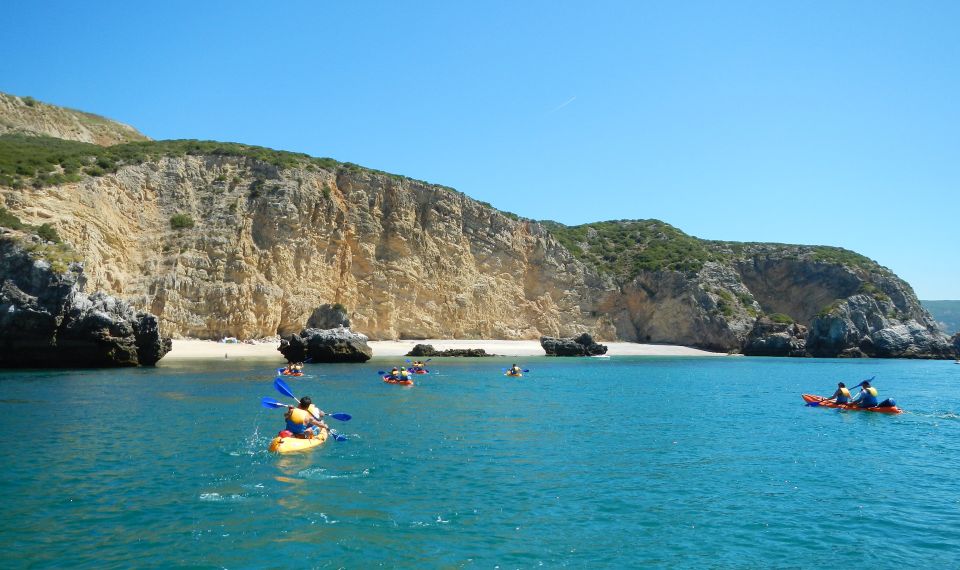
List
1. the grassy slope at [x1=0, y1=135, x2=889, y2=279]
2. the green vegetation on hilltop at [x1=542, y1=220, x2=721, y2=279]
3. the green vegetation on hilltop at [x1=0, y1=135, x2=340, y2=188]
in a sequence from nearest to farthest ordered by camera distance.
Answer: the green vegetation on hilltop at [x1=0, y1=135, x2=340, y2=188]
the grassy slope at [x1=0, y1=135, x2=889, y2=279]
the green vegetation on hilltop at [x1=542, y1=220, x2=721, y2=279]

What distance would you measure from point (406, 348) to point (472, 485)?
47512 mm

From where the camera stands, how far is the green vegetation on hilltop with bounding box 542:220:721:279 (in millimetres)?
84812

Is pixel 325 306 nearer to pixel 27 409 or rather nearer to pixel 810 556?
pixel 27 409

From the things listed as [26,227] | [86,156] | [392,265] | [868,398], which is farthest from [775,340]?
[86,156]

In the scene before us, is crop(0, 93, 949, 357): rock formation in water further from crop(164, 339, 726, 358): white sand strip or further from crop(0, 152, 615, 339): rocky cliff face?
crop(164, 339, 726, 358): white sand strip

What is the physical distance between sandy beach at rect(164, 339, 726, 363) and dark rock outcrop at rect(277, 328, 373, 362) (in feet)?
8.14

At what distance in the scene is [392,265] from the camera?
214ft

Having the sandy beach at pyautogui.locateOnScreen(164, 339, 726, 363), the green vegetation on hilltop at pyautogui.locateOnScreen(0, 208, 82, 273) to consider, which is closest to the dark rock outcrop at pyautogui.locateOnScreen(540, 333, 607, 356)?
the sandy beach at pyautogui.locateOnScreen(164, 339, 726, 363)

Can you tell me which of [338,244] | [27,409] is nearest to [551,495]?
[27,409]

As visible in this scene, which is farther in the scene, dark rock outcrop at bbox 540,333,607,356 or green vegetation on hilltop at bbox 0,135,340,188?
dark rock outcrop at bbox 540,333,607,356

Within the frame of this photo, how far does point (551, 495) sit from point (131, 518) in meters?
7.11

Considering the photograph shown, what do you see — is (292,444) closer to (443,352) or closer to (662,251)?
(443,352)

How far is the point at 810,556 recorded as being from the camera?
932 centimetres

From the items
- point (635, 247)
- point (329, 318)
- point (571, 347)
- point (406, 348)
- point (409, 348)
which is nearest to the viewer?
point (329, 318)
